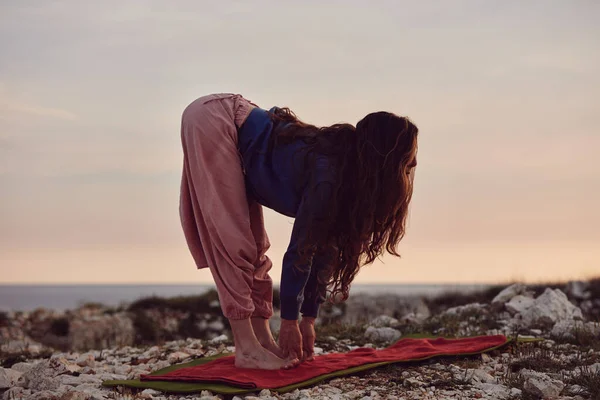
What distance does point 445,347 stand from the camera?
20.9 ft

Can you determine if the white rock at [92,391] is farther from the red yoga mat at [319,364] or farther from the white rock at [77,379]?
the red yoga mat at [319,364]

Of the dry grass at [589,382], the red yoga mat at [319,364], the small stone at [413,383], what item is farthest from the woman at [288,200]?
the dry grass at [589,382]

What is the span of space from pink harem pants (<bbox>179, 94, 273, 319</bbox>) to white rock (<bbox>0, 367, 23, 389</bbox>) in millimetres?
1627

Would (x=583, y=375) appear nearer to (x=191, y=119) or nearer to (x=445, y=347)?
(x=445, y=347)

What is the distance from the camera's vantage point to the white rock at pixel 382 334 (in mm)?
7652

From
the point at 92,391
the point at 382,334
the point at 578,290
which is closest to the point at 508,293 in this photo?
the point at 382,334

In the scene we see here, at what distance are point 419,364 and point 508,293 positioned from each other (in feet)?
14.1

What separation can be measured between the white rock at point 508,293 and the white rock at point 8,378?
6062mm

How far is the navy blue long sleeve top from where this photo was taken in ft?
17.1

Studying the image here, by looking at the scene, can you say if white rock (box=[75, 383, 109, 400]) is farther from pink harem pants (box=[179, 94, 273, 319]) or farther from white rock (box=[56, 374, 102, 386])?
pink harem pants (box=[179, 94, 273, 319])

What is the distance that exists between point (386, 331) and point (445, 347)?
4.65 feet

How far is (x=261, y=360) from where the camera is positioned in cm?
550

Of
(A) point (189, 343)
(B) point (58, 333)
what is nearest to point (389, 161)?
(A) point (189, 343)

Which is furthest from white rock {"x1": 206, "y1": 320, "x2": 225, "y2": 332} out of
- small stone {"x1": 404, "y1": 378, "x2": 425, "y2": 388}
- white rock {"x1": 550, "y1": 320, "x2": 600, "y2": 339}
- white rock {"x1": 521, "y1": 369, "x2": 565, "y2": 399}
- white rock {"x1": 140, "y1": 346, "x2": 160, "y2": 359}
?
white rock {"x1": 521, "y1": 369, "x2": 565, "y2": 399}
